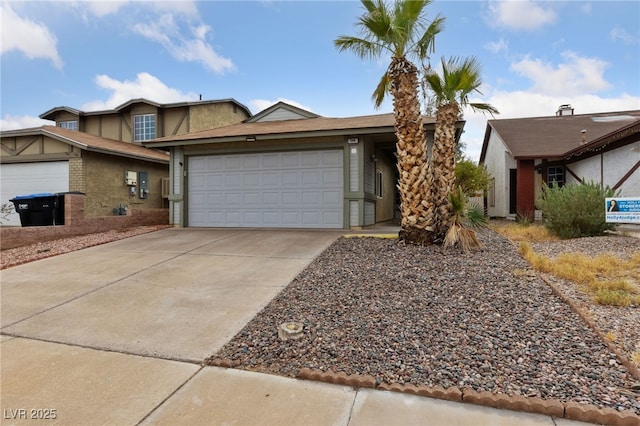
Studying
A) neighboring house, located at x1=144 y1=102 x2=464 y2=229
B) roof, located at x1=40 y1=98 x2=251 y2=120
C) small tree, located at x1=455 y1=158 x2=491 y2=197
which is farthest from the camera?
roof, located at x1=40 y1=98 x2=251 y2=120

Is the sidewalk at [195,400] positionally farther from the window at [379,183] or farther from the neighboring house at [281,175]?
the window at [379,183]

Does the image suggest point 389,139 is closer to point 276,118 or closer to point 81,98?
point 276,118

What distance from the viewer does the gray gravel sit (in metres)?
2.51

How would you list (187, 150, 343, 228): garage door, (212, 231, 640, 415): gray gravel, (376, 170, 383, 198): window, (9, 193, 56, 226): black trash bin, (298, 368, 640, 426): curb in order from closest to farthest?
(298, 368, 640, 426): curb < (212, 231, 640, 415): gray gravel < (9, 193, 56, 226): black trash bin < (187, 150, 343, 228): garage door < (376, 170, 383, 198): window

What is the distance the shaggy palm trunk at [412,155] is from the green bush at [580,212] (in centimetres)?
408

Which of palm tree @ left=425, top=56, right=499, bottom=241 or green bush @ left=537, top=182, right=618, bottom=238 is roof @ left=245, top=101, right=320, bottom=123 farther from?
green bush @ left=537, top=182, right=618, bottom=238

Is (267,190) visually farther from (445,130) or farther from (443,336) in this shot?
(443,336)

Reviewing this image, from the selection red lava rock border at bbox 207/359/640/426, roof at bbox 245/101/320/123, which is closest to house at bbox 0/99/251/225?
roof at bbox 245/101/320/123

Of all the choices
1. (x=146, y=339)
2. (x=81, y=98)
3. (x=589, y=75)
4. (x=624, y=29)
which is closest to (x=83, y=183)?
(x=81, y=98)

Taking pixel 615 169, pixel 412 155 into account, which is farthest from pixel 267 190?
pixel 615 169

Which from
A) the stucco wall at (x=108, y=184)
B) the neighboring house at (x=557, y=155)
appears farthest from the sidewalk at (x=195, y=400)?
the stucco wall at (x=108, y=184)

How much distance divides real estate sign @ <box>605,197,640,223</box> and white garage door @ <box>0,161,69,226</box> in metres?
16.5

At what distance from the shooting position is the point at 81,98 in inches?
738

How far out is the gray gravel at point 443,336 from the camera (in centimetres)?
251
